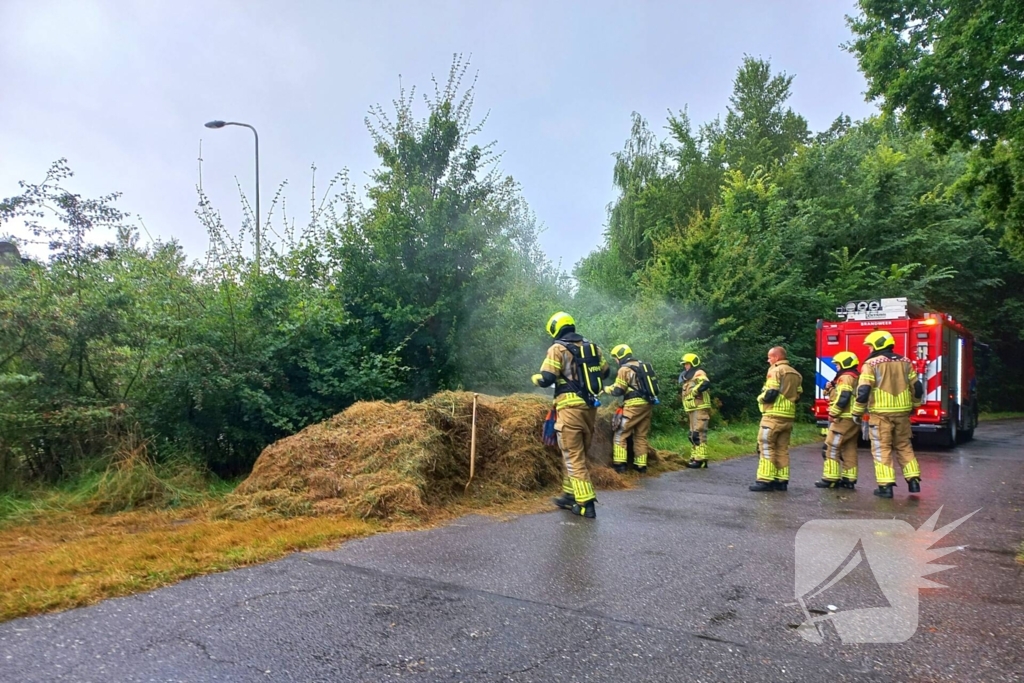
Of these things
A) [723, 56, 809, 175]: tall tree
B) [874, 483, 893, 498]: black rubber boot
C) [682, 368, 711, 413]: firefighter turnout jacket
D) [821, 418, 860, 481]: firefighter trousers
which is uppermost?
[723, 56, 809, 175]: tall tree

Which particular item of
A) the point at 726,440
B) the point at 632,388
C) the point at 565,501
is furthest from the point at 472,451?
the point at 726,440

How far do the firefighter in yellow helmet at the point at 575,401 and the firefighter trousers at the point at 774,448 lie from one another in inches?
111

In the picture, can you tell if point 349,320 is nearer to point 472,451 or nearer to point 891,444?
point 472,451

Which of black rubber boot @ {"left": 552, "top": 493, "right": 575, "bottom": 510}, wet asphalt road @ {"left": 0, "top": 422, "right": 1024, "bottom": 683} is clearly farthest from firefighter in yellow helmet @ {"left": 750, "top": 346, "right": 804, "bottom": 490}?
black rubber boot @ {"left": 552, "top": 493, "right": 575, "bottom": 510}

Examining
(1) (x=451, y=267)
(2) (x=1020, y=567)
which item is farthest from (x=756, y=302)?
(2) (x=1020, y=567)

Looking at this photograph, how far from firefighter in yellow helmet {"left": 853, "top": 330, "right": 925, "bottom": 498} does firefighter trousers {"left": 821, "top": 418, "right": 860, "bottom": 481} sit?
0.30 metres

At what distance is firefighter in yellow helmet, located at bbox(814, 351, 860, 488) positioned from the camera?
9609mm

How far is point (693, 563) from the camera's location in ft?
19.0

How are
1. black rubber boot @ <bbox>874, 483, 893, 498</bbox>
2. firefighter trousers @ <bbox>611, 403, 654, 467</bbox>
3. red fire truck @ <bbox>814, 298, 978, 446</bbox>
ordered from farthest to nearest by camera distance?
red fire truck @ <bbox>814, 298, 978, 446</bbox>, firefighter trousers @ <bbox>611, 403, 654, 467</bbox>, black rubber boot @ <bbox>874, 483, 893, 498</bbox>

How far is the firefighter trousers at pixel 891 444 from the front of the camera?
9078 millimetres

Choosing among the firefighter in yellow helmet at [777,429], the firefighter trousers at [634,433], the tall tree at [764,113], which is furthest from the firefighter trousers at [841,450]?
the tall tree at [764,113]

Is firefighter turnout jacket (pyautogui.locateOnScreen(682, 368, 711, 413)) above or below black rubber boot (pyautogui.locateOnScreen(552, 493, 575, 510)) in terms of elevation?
above

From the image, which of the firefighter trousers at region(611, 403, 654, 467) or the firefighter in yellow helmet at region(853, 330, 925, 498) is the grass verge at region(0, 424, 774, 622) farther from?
the firefighter in yellow helmet at region(853, 330, 925, 498)

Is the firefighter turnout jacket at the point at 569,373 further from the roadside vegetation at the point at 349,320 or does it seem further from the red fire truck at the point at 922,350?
the red fire truck at the point at 922,350
